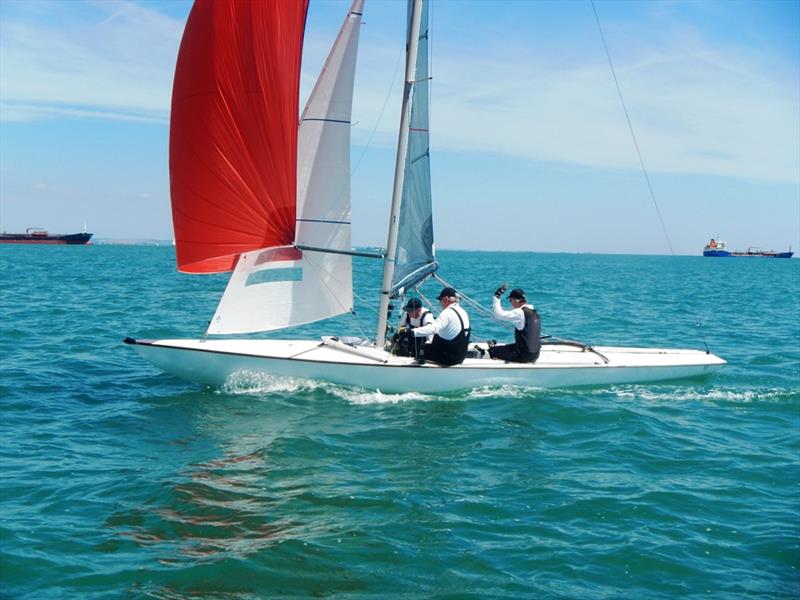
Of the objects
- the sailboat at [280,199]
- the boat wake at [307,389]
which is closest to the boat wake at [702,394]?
the sailboat at [280,199]

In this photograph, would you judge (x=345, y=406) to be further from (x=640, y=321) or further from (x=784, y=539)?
(x=640, y=321)

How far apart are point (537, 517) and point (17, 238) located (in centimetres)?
11085

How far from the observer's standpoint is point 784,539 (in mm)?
7180

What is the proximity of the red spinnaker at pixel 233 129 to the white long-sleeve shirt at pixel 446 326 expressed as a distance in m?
2.88

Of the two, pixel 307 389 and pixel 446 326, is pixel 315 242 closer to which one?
pixel 307 389

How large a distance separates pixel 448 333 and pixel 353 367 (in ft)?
5.33

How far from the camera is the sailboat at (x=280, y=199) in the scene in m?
11.9

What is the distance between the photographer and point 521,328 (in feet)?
42.3

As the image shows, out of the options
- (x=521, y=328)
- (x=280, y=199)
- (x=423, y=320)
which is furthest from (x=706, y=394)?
(x=280, y=199)

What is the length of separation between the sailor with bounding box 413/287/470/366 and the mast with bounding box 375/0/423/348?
95 cm

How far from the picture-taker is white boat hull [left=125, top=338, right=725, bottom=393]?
40.2 feet

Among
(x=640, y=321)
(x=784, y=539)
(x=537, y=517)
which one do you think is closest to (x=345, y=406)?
(x=537, y=517)

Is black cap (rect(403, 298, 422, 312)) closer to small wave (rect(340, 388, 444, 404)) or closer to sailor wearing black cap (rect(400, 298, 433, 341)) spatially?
sailor wearing black cap (rect(400, 298, 433, 341))

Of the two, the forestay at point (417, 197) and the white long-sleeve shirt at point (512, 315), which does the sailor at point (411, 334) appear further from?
the white long-sleeve shirt at point (512, 315)
